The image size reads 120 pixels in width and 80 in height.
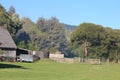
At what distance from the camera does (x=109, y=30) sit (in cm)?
11962

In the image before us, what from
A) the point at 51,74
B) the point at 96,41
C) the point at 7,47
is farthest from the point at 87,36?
the point at 51,74

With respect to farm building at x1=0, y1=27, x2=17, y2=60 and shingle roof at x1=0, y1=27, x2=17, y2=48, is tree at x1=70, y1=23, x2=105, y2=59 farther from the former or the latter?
farm building at x1=0, y1=27, x2=17, y2=60

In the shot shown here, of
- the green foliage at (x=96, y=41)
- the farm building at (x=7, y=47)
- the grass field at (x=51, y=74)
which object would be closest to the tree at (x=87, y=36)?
the green foliage at (x=96, y=41)

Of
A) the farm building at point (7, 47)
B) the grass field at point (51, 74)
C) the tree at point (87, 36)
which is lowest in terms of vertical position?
the grass field at point (51, 74)

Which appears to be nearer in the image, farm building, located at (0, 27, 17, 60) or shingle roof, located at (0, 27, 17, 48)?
farm building, located at (0, 27, 17, 60)

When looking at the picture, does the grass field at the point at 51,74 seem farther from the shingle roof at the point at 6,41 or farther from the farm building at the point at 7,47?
the shingle roof at the point at 6,41

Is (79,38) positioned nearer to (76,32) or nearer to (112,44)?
(76,32)

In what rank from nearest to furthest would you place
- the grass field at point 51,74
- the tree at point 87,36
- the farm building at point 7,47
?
the grass field at point 51,74 < the farm building at point 7,47 < the tree at point 87,36

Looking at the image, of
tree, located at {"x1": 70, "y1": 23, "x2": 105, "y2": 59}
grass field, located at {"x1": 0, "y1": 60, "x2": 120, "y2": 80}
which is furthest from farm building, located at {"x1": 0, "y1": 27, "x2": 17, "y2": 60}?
tree, located at {"x1": 70, "y1": 23, "x2": 105, "y2": 59}

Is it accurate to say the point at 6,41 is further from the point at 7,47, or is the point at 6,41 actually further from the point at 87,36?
the point at 87,36

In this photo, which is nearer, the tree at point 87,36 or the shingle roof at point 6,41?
the shingle roof at point 6,41

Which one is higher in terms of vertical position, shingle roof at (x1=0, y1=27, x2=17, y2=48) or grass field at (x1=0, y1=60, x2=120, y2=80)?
shingle roof at (x1=0, y1=27, x2=17, y2=48)

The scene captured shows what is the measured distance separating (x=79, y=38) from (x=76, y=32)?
1.96 metres

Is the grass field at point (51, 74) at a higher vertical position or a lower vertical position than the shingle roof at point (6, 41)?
lower
